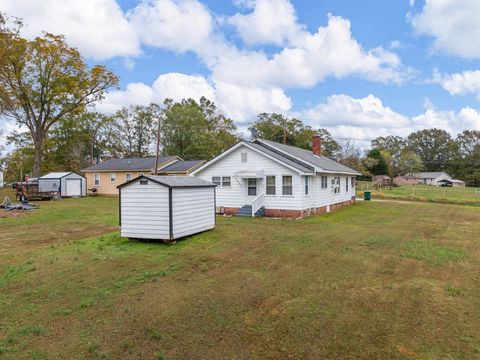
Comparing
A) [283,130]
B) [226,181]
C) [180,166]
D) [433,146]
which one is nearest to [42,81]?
[180,166]

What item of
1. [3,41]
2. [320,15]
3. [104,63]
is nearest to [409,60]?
[320,15]

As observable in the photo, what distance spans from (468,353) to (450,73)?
2298 cm

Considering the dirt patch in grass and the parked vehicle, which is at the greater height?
the parked vehicle

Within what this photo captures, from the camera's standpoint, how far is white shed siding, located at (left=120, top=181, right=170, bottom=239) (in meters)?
9.95

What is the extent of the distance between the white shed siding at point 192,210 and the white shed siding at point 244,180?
5.75m

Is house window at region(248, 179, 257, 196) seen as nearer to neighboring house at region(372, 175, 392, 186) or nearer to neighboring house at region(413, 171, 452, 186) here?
neighboring house at region(372, 175, 392, 186)

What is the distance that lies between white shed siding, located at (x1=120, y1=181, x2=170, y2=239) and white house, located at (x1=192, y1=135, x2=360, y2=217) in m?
7.77

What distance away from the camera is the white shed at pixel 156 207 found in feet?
Result: 32.6

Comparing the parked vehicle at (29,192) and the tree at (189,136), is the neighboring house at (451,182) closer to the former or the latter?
the tree at (189,136)

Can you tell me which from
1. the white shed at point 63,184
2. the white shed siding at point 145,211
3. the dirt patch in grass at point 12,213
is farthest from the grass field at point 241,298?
the white shed at point 63,184

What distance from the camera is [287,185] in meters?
17.3

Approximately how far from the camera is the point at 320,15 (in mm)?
16562

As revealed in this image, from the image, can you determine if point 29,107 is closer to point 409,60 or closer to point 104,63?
point 104,63

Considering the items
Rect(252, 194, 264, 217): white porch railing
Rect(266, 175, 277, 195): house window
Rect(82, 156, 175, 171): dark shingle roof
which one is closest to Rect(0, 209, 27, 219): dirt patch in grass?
Rect(252, 194, 264, 217): white porch railing
